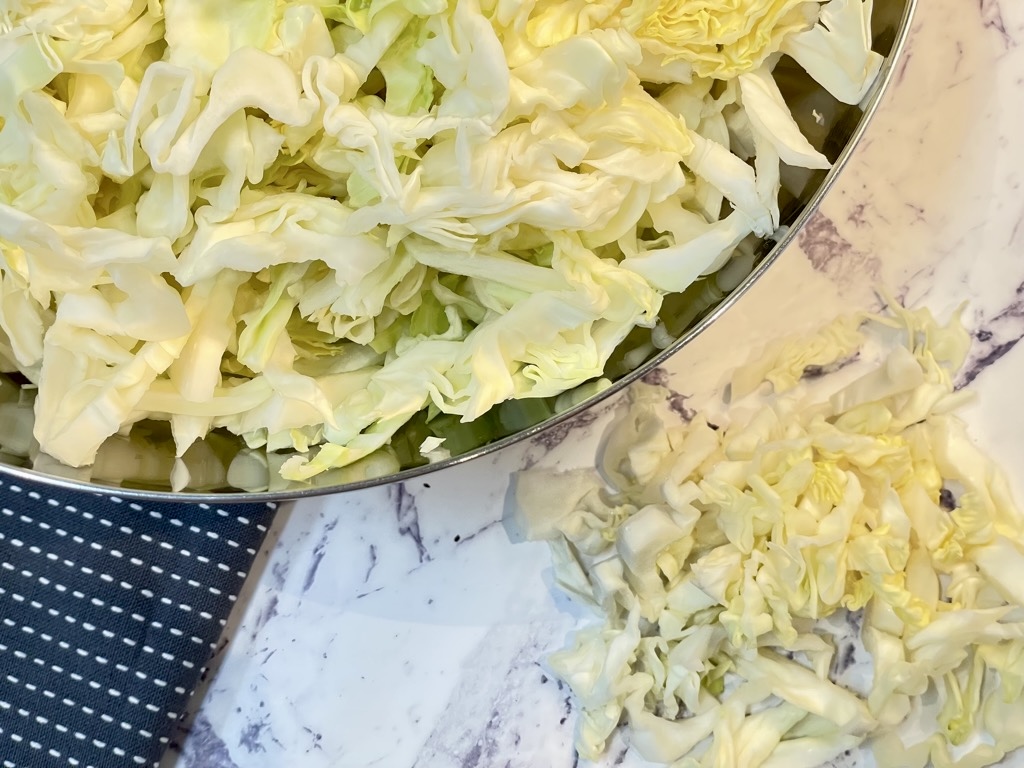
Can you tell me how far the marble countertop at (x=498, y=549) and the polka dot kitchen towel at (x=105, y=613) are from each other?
0.24 ft

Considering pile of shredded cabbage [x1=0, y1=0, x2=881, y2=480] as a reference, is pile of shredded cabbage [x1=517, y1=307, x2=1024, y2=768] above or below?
below

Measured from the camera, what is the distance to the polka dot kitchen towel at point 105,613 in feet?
2.52

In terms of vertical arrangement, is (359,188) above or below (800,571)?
above

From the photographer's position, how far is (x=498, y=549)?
86cm

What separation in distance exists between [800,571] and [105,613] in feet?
→ 2.07

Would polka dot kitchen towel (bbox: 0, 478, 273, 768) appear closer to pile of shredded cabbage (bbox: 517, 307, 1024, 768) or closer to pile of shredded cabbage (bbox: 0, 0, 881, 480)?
pile of shredded cabbage (bbox: 0, 0, 881, 480)

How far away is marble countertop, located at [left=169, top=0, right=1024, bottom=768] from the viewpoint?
847 mm

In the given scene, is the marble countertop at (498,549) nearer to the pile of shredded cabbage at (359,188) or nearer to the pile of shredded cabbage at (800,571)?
the pile of shredded cabbage at (800,571)

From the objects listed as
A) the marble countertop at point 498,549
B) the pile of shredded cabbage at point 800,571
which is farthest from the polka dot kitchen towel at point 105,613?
the pile of shredded cabbage at point 800,571

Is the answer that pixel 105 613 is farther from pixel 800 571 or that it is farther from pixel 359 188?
pixel 800 571

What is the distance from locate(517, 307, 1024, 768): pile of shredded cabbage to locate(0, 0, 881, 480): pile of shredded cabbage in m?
0.22

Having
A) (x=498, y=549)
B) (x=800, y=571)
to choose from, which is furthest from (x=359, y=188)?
(x=800, y=571)

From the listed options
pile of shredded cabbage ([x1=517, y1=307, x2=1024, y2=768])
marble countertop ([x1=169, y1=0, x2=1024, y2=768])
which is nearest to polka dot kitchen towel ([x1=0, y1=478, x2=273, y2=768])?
marble countertop ([x1=169, y1=0, x2=1024, y2=768])

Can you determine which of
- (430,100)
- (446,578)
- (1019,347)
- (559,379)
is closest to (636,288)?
(559,379)
